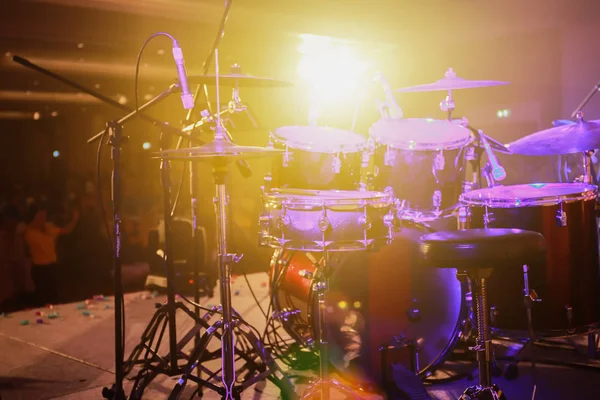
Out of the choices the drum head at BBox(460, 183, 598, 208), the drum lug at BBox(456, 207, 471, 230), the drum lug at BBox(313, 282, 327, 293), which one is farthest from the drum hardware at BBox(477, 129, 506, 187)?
the drum lug at BBox(313, 282, 327, 293)

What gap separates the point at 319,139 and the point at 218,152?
124 centimetres

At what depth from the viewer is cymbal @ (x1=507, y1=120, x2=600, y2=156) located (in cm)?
311

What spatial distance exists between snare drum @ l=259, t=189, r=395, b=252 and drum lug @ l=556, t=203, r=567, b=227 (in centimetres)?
109

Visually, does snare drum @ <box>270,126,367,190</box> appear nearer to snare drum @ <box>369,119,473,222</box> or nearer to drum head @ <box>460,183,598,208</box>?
snare drum @ <box>369,119,473,222</box>

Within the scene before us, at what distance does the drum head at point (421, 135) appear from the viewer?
3.38 metres

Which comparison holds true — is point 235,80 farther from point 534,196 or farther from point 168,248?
point 534,196

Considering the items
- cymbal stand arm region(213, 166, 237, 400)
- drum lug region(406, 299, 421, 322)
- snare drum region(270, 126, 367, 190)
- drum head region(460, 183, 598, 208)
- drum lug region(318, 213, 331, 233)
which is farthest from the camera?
snare drum region(270, 126, 367, 190)

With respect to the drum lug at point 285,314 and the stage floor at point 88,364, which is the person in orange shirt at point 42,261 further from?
the drum lug at point 285,314

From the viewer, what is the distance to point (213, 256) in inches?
267

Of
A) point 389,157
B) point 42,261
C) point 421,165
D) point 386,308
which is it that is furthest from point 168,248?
point 42,261

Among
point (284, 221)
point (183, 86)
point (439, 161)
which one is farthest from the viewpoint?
point (439, 161)

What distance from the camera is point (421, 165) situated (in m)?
3.51

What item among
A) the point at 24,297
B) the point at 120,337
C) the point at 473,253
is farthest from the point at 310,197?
the point at 24,297

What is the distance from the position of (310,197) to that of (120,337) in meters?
1.13
